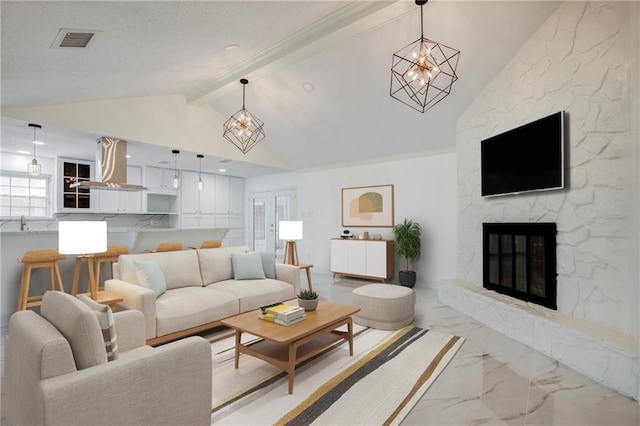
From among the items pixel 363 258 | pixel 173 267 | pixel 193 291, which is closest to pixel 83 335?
pixel 193 291

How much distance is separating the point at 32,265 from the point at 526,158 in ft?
16.8

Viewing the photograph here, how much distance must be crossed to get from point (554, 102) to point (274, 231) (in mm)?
6320

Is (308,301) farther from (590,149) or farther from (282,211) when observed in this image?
(282,211)

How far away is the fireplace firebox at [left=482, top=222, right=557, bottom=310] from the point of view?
3.12m

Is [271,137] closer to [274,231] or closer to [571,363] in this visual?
[274,231]

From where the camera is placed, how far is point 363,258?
5.99 m

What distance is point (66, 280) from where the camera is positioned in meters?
3.77

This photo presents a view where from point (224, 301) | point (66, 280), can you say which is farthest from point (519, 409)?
point (66, 280)

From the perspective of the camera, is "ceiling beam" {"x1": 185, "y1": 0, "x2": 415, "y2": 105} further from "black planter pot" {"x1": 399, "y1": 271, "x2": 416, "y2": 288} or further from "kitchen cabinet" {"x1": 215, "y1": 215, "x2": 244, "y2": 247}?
"kitchen cabinet" {"x1": 215, "y1": 215, "x2": 244, "y2": 247}

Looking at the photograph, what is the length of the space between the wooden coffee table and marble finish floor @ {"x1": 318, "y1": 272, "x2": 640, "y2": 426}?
80cm

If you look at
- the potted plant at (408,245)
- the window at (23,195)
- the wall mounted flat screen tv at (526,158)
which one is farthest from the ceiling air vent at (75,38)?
the window at (23,195)

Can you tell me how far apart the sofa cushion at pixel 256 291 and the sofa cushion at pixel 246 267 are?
0.32 feet

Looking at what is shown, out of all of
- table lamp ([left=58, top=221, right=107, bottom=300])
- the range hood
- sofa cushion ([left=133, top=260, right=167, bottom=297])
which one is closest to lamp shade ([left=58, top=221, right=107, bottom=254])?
table lamp ([left=58, top=221, right=107, bottom=300])

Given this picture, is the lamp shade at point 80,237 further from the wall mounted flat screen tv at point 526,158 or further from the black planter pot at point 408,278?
the black planter pot at point 408,278
